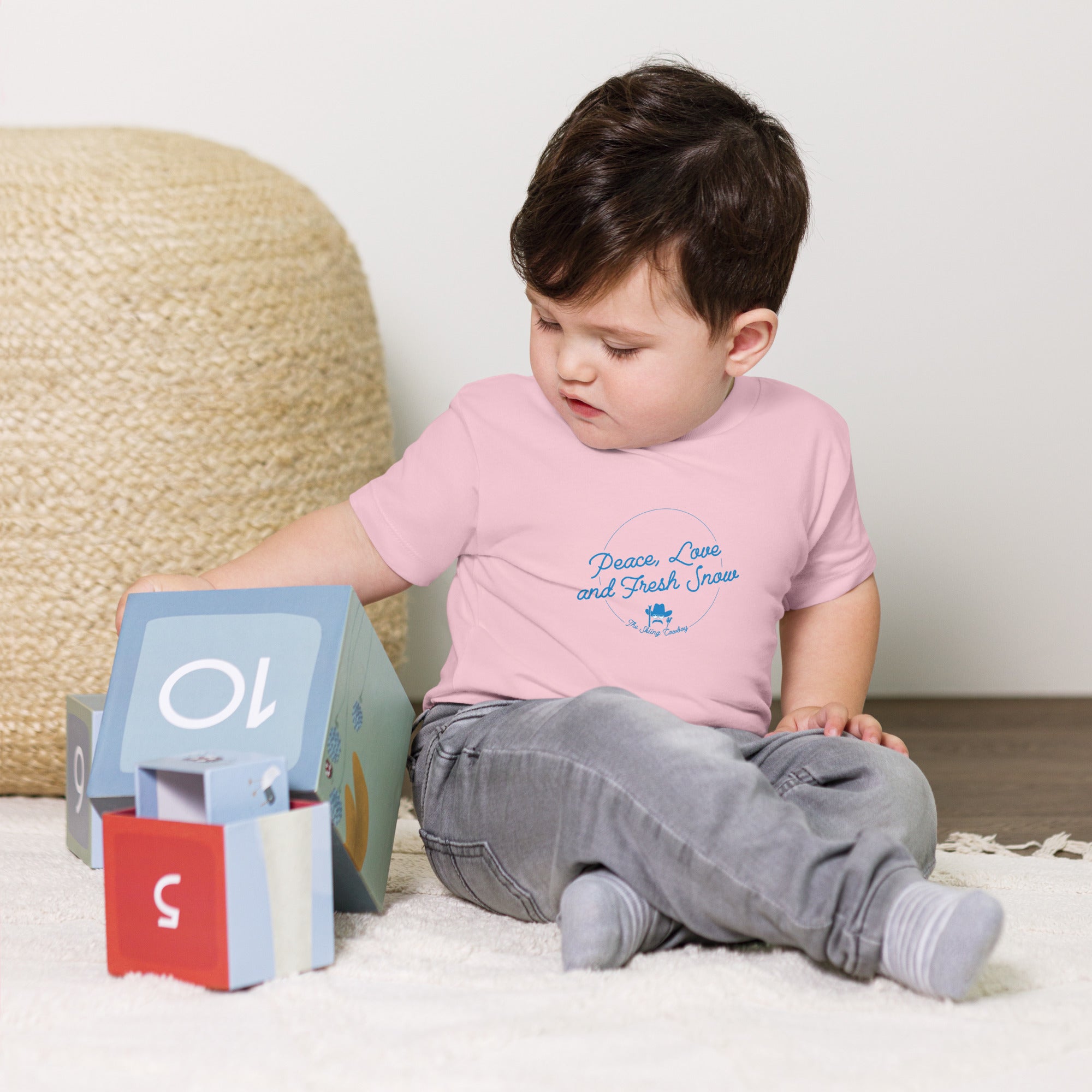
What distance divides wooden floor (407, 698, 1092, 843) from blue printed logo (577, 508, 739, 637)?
0.41 meters

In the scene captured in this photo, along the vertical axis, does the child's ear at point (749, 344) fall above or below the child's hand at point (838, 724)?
above

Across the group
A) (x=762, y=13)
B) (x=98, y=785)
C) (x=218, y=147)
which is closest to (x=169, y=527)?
(x=218, y=147)

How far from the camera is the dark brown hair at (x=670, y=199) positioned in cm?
82

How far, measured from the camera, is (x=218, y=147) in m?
1.25

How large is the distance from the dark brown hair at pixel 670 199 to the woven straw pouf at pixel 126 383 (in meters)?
0.41

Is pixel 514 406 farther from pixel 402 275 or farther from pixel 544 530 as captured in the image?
pixel 402 275

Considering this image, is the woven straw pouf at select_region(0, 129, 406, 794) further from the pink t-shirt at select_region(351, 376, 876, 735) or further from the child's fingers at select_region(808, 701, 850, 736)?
the child's fingers at select_region(808, 701, 850, 736)

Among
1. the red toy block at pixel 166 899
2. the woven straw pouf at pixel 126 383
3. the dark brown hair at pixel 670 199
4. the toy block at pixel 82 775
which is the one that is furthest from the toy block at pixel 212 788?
the woven straw pouf at pixel 126 383

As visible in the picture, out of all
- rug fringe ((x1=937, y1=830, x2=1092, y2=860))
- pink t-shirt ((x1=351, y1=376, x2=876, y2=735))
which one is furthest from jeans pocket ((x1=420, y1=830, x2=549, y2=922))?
rug fringe ((x1=937, y1=830, x2=1092, y2=860))

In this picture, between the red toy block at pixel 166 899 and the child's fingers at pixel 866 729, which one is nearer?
the red toy block at pixel 166 899

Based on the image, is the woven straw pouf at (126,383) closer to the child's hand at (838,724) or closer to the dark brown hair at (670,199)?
the dark brown hair at (670,199)

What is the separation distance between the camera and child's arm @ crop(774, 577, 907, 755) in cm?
96

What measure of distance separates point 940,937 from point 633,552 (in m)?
0.37

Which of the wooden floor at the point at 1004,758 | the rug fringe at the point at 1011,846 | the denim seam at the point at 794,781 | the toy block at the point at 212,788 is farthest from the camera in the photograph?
the wooden floor at the point at 1004,758
